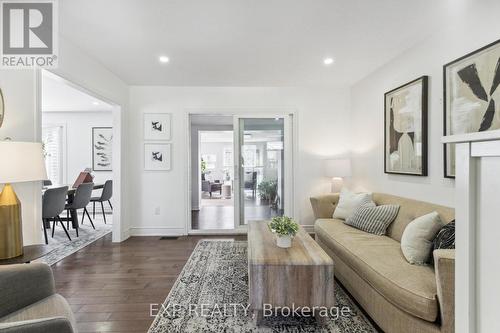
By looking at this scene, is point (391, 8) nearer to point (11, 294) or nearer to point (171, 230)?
point (11, 294)

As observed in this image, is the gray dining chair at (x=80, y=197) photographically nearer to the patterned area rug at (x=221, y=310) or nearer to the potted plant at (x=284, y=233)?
the patterned area rug at (x=221, y=310)

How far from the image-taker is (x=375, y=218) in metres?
2.83

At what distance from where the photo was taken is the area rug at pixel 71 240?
3.48m

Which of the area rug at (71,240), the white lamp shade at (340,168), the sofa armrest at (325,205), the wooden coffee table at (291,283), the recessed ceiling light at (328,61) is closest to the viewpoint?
the wooden coffee table at (291,283)

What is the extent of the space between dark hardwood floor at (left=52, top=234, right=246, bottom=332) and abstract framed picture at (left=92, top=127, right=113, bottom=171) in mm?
2909

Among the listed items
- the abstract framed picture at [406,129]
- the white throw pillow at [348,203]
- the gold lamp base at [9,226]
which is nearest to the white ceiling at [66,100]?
the gold lamp base at [9,226]

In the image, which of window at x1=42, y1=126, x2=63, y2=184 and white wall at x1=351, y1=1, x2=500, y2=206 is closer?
white wall at x1=351, y1=1, x2=500, y2=206

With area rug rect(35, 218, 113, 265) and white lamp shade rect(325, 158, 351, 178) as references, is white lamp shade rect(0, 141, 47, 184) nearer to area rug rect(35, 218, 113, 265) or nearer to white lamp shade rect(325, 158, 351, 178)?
area rug rect(35, 218, 113, 265)

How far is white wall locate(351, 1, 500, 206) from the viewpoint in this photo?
7.16ft

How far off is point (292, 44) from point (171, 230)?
11.3 ft

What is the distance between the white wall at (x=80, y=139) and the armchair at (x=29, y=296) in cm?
543

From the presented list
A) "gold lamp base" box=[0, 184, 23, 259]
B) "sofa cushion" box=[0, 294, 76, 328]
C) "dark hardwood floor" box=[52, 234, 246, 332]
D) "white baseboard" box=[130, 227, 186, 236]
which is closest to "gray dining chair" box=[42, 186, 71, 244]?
"dark hardwood floor" box=[52, 234, 246, 332]

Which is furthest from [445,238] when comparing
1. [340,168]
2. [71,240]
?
[71,240]

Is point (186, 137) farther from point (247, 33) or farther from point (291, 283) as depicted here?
point (291, 283)
